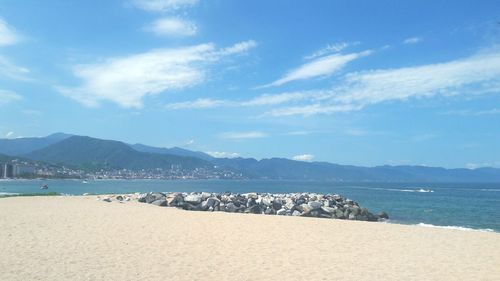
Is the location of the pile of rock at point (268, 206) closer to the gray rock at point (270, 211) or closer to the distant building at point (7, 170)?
the gray rock at point (270, 211)

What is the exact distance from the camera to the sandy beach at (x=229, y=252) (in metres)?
9.76

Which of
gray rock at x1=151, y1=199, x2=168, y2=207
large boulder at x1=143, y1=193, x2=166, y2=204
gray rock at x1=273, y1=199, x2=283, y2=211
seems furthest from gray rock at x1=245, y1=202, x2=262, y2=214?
large boulder at x1=143, y1=193, x2=166, y2=204

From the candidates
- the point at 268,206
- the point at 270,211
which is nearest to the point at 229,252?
the point at 270,211

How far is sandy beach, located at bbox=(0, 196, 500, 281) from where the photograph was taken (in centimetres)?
976

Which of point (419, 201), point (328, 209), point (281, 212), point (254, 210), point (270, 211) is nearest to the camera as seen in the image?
point (281, 212)

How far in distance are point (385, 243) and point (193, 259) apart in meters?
7.50

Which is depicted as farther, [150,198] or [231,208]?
[150,198]

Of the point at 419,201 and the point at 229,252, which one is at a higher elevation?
the point at 229,252

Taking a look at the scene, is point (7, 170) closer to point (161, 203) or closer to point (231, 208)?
point (161, 203)

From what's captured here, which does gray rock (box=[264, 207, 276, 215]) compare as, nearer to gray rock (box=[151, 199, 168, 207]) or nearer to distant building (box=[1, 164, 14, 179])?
gray rock (box=[151, 199, 168, 207])

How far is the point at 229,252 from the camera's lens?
12.4m

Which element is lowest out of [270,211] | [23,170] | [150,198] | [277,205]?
[270,211]

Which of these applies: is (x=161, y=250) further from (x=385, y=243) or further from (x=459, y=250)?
(x=459, y=250)

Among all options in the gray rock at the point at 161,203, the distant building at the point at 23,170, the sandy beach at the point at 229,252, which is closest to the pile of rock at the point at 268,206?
the gray rock at the point at 161,203
